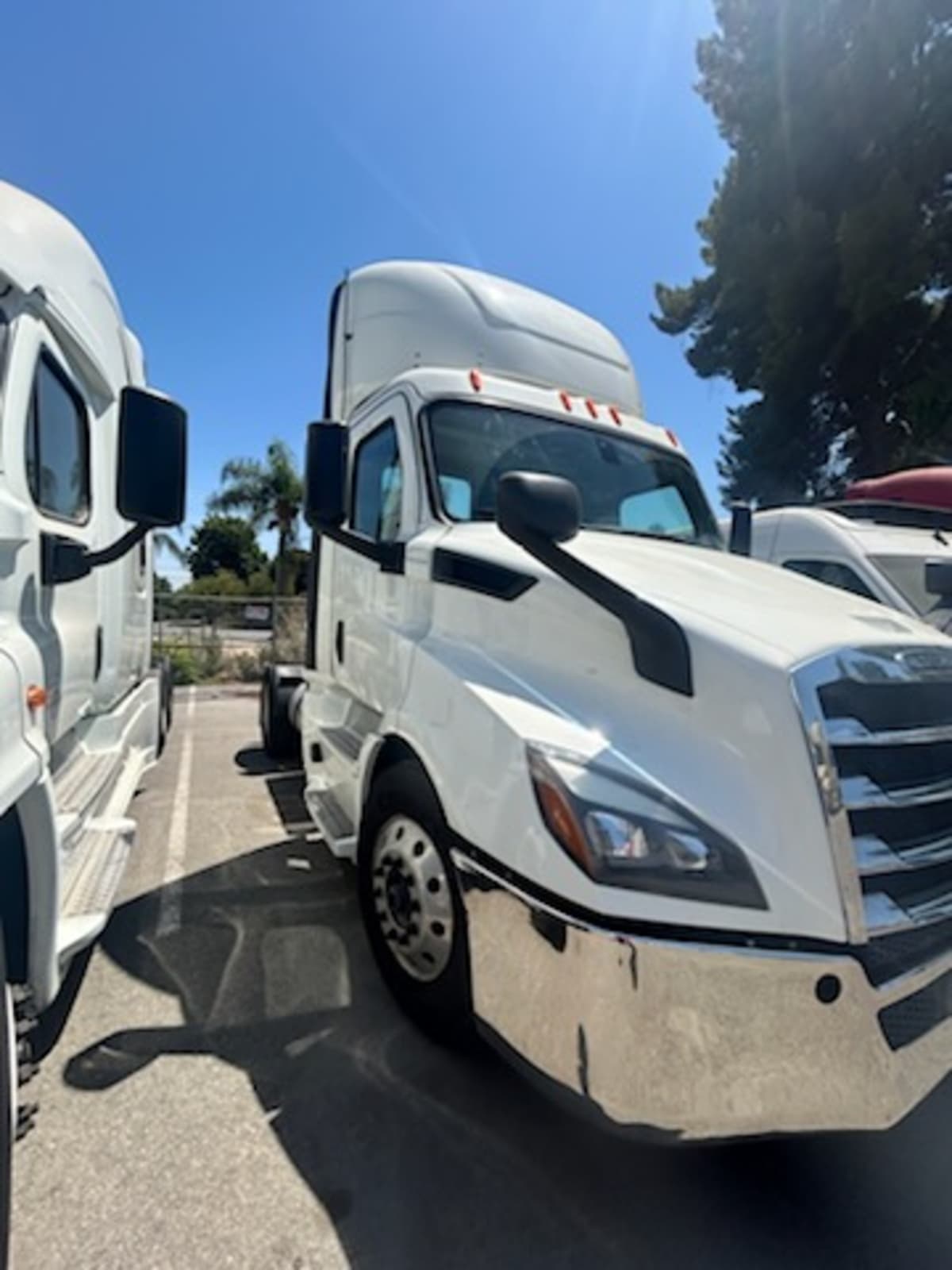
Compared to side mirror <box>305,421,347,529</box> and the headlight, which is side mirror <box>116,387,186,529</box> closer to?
side mirror <box>305,421,347,529</box>

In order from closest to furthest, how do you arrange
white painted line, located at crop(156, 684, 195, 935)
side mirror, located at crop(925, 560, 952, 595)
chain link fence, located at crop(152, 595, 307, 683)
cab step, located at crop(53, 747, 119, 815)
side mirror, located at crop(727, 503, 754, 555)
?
cab step, located at crop(53, 747, 119, 815)
white painted line, located at crop(156, 684, 195, 935)
side mirror, located at crop(727, 503, 754, 555)
side mirror, located at crop(925, 560, 952, 595)
chain link fence, located at crop(152, 595, 307, 683)

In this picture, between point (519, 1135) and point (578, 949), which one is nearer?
point (578, 949)

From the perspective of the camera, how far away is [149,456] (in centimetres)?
269

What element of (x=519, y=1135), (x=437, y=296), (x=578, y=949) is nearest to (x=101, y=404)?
(x=437, y=296)

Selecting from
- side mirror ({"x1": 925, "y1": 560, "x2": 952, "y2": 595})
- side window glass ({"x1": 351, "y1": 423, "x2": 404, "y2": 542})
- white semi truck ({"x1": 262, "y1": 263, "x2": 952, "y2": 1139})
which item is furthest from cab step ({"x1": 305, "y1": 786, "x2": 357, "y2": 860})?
side mirror ({"x1": 925, "y1": 560, "x2": 952, "y2": 595})

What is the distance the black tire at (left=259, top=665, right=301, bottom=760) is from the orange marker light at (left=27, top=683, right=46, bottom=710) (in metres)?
5.59

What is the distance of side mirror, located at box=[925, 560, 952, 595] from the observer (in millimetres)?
5863

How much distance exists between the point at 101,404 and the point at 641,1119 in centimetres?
360

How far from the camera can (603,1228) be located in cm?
213

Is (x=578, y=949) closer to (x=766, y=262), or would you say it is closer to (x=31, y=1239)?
(x=31, y=1239)

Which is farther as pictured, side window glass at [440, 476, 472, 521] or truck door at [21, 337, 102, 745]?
side window glass at [440, 476, 472, 521]

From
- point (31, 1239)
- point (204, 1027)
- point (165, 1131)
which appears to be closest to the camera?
point (31, 1239)

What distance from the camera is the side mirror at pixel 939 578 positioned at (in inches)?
231

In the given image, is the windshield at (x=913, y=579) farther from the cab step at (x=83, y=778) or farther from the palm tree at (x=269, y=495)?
the palm tree at (x=269, y=495)
